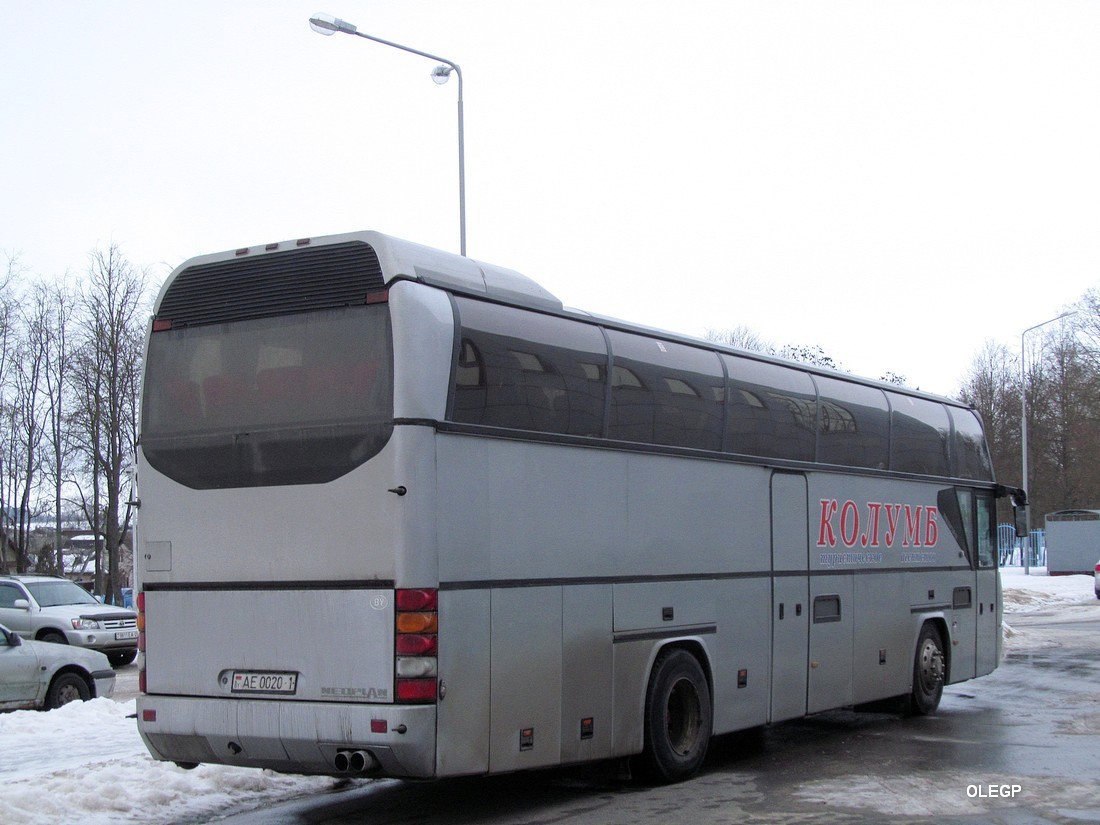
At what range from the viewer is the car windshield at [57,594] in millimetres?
23500

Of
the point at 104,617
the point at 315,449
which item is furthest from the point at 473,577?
the point at 104,617

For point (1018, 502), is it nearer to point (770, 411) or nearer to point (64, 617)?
point (770, 411)

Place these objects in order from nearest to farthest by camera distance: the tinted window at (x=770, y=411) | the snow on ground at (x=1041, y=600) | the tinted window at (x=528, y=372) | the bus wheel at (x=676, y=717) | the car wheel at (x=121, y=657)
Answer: the tinted window at (x=528, y=372)
the bus wheel at (x=676, y=717)
the tinted window at (x=770, y=411)
the car wheel at (x=121, y=657)
the snow on ground at (x=1041, y=600)

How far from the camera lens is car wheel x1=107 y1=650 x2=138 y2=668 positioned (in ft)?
77.7

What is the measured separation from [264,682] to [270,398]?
1.84 metres

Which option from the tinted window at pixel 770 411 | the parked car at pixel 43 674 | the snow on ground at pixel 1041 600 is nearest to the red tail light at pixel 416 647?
the tinted window at pixel 770 411

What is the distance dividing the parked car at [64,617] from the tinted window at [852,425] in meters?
14.2

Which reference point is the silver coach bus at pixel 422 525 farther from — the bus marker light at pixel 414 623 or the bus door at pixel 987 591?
the bus door at pixel 987 591

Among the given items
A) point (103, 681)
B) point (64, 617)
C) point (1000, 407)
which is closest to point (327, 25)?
point (103, 681)

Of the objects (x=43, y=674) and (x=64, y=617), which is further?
(x=64, y=617)

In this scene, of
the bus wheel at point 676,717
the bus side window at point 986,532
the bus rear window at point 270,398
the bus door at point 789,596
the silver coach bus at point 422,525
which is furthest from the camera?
the bus side window at point 986,532

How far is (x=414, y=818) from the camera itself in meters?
8.92

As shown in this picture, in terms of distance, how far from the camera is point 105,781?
937cm

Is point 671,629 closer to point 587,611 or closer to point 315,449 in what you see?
point 587,611
